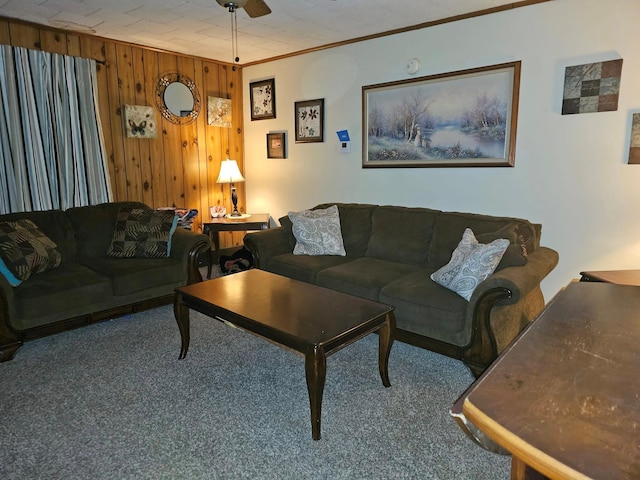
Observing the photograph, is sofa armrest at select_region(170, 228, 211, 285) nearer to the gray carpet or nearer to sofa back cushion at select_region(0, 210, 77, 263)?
the gray carpet

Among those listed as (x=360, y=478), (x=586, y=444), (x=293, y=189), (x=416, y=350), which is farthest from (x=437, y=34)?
(x=586, y=444)

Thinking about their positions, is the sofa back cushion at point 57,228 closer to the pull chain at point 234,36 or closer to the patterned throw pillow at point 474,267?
the pull chain at point 234,36

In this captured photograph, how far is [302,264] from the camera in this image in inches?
140

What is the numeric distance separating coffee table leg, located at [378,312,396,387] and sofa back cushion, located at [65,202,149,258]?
2676 millimetres

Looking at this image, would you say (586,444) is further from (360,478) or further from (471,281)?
(471,281)

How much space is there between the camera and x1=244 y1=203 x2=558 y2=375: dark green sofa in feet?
8.21

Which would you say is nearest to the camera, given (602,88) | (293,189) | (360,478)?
(360,478)

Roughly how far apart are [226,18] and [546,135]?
2.70 m

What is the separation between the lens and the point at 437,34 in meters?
3.65

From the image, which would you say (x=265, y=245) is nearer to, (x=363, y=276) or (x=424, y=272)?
(x=363, y=276)

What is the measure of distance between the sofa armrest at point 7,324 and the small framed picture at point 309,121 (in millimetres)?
3072

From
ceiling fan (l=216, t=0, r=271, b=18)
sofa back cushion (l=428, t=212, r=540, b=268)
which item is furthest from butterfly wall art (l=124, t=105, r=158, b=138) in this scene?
sofa back cushion (l=428, t=212, r=540, b=268)

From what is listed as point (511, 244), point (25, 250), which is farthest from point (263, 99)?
point (511, 244)

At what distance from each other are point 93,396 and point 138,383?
0.77 ft
